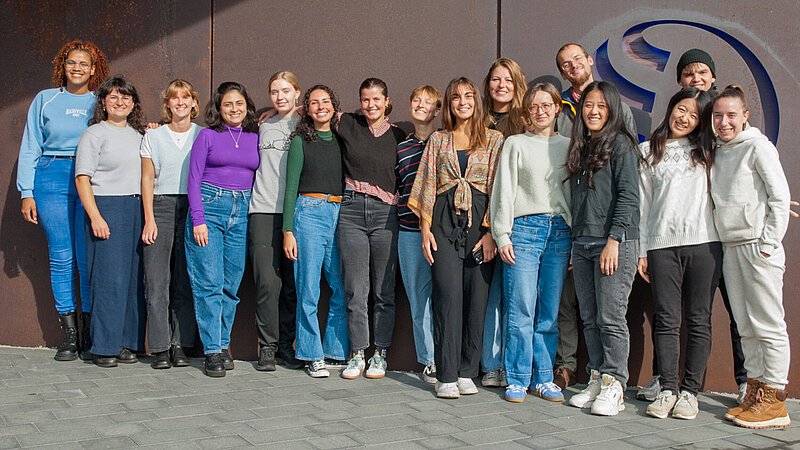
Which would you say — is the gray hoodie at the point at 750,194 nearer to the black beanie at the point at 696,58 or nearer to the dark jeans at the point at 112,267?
the black beanie at the point at 696,58

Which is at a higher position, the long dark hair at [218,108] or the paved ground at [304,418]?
the long dark hair at [218,108]

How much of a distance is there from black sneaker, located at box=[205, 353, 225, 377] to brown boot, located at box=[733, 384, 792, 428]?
2941mm

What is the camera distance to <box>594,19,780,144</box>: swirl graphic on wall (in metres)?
4.31

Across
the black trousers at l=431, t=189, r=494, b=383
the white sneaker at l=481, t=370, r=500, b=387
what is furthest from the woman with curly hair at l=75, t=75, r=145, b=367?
the white sneaker at l=481, t=370, r=500, b=387

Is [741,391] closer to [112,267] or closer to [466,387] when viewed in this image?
[466,387]

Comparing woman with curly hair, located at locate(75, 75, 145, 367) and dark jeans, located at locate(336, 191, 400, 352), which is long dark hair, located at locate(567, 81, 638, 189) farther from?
woman with curly hair, located at locate(75, 75, 145, 367)

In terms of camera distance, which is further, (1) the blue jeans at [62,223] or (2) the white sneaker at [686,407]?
(1) the blue jeans at [62,223]

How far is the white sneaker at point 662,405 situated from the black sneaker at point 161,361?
2.98 m

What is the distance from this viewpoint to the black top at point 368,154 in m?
4.36

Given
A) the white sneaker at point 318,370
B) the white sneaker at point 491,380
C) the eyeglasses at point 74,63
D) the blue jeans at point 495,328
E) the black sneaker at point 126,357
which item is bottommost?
the black sneaker at point 126,357

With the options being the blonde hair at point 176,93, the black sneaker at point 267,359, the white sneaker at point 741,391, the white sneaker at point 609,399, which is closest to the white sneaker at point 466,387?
the white sneaker at point 609,399

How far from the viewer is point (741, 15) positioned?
4367 mm

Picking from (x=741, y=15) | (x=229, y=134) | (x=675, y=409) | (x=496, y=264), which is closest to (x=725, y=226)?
(x=675, y=409)

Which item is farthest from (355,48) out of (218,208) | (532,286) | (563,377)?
(563,377)
